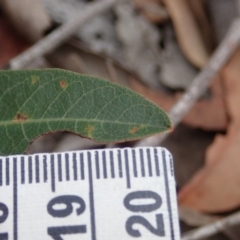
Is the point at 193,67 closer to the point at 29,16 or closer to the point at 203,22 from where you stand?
the point at 203,22

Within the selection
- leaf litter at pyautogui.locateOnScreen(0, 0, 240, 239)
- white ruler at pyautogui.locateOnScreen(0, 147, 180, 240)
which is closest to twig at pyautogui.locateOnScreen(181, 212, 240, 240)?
leaf litter at pyautogui.locateOnScreen(0, 0, 240, 239)

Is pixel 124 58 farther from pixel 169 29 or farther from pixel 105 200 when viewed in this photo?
pixel 105 200

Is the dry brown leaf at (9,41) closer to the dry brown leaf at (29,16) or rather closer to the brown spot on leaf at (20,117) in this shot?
the dry brown leaf at (29,16)

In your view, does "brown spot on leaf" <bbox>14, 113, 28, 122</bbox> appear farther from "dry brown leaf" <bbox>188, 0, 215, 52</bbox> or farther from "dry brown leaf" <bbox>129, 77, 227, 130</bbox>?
"dry brown leaf" <bbox>188, 0, 215, 52</bbox>

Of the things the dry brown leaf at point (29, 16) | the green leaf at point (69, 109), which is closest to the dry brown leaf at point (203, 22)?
the dry brown leaf at point (29, 16)


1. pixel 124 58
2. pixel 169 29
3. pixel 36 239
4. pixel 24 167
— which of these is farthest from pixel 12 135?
pixel 169 29

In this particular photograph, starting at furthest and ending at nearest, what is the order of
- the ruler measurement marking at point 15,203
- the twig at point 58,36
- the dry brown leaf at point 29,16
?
the dry brown leaf at point 29,16
the twig at point 58,36
the ruler measurement marking at point 15,203

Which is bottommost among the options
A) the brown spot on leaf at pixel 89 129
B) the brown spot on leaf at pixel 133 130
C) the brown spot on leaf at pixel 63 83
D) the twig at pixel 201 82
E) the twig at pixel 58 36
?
the brown spot on leaf at pixel 133 130
